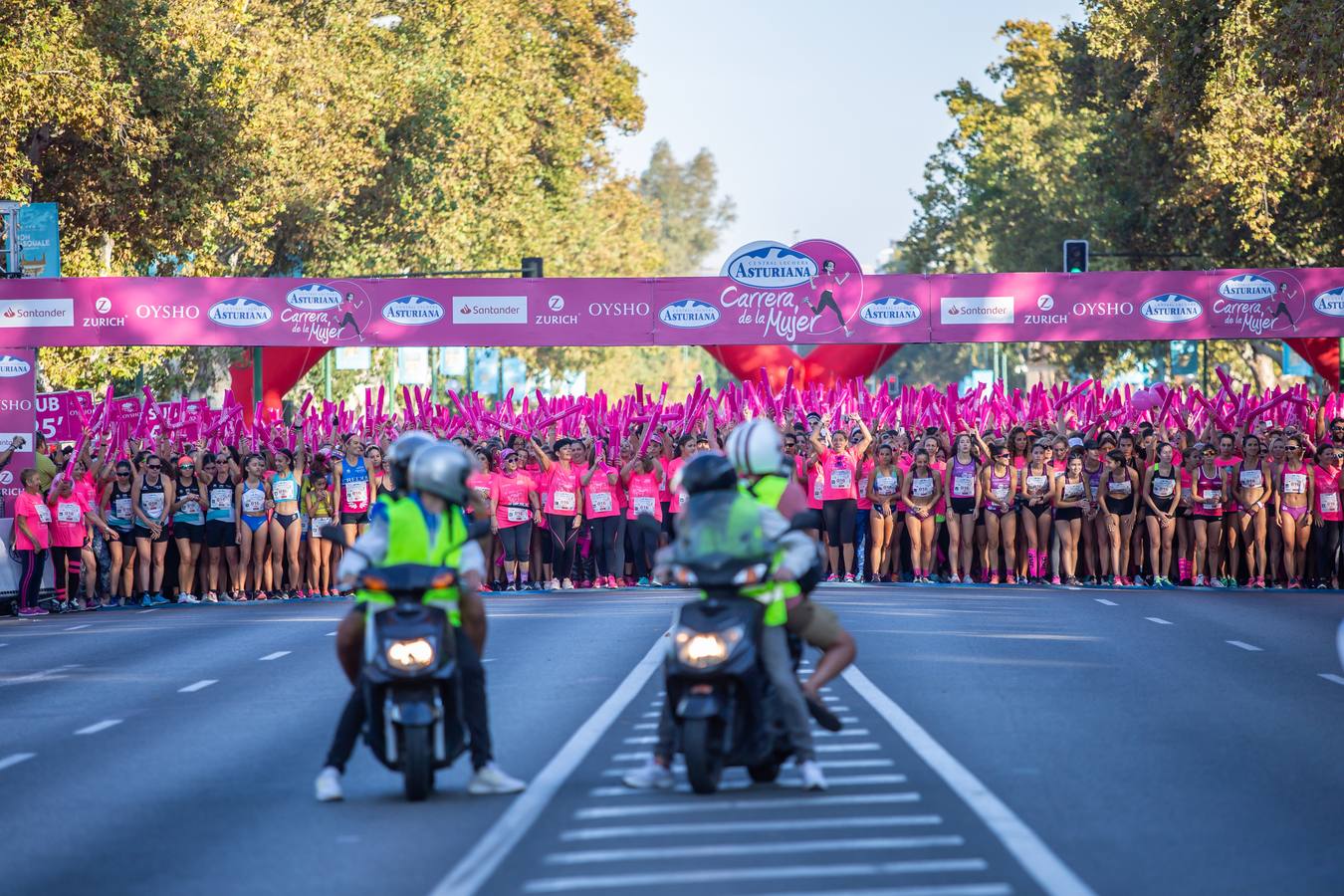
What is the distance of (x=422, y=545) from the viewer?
9648mm

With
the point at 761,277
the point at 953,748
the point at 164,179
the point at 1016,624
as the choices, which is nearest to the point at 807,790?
the point at 953,748

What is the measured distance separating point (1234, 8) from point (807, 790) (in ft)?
72.3

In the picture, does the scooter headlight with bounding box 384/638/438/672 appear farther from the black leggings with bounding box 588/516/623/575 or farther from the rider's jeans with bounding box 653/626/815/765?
the black leggings with bounding box 588/516/623/575

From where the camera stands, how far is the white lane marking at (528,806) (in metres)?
7.85

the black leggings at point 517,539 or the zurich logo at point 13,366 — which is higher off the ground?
the zurich logo at point 13,366

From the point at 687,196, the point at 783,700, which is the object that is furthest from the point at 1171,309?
the point at 687,196

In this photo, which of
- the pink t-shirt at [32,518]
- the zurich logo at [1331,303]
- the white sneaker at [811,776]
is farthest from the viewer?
the zurich logo at [1331,303]

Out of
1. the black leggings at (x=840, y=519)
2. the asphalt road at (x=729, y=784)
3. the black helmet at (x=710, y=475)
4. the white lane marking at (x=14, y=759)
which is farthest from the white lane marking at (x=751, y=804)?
the black leggings at (x=840, y=519)

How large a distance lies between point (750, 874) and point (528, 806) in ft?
5.88

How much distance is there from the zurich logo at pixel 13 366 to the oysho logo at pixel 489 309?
20.7 feet

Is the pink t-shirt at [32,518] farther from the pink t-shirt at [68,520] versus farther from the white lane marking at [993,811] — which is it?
the white lane marking at [993,811]

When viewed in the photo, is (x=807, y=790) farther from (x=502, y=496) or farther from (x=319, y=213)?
(x=319, y=213)

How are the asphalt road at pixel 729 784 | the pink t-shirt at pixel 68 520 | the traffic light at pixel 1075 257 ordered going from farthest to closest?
1. the traffic light at pixel 1075 257
2. the pink t-shirt at pixel 68 520
3. the asphalt road at pixel 729 784

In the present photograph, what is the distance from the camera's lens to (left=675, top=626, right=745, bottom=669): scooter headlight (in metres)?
9.34
